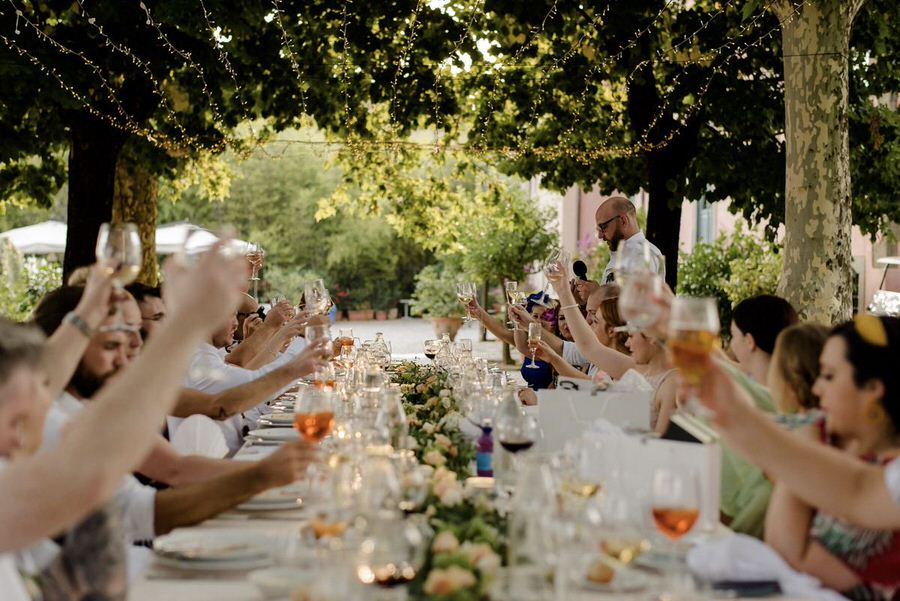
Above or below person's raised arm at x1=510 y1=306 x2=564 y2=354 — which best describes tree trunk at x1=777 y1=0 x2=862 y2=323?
above

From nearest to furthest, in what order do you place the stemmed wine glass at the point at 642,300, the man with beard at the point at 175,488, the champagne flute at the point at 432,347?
the stemmed wine glass at the point at 642,300, the man with beard at the point at 175,488, the champagne flute at the point at 432,347

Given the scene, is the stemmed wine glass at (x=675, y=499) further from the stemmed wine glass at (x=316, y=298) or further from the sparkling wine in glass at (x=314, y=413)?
the stemmed wine glass at (x=316, y=298)

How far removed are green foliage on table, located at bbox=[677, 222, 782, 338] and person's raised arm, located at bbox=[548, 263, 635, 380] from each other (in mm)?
7812

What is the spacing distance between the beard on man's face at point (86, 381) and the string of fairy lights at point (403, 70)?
612 centimetres

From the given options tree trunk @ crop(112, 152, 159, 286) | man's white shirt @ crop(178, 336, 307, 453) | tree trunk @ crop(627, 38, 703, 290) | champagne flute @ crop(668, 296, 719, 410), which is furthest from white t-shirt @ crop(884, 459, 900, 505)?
tree trunk @ crop(112, 152, 159, 286)

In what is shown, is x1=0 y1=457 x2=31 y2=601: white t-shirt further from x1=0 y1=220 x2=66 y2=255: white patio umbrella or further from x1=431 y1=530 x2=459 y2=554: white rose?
x1=0 y1=220 x2=66 y2=255: white patio umbrella

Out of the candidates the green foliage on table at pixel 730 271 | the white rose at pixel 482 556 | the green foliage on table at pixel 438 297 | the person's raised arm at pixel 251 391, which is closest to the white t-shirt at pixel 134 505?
the white rose at pixel 482 556

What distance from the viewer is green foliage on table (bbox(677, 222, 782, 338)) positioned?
12758 mm

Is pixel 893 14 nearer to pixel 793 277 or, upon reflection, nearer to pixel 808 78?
pixel 808 78

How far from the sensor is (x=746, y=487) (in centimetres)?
312

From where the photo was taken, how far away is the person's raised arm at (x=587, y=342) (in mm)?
4895

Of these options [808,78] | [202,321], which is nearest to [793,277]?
[808,78]

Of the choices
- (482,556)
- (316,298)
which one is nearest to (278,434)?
(316,298)

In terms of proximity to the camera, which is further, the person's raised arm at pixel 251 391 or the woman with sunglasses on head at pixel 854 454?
the person's raised arm at pixel 251 391
